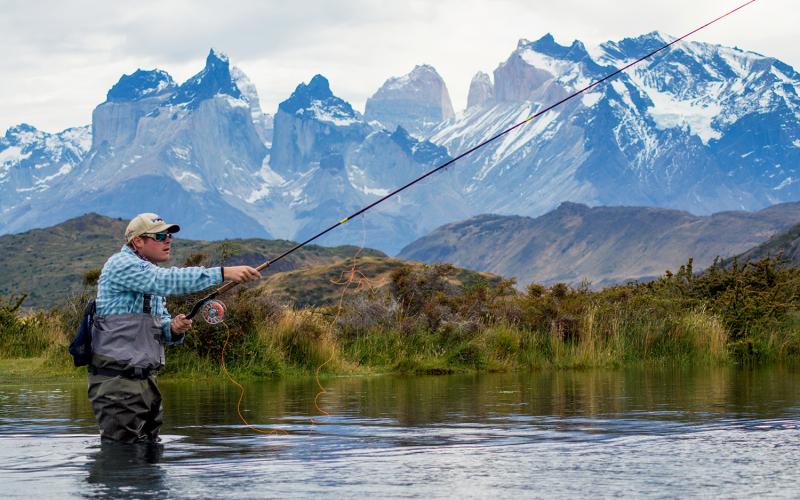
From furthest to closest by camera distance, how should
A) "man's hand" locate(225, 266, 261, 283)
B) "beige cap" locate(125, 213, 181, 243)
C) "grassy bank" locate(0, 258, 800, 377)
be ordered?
"grassy bank" locate(0, 258, 800, 377)
"beige cap" locate(125, 213, 181, 243)
"man's hand" locate(225, 266, 261, 283)

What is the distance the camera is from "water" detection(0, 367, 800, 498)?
798cm

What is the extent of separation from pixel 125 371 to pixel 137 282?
689 millimetres

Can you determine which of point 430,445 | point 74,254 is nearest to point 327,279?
point 74,254

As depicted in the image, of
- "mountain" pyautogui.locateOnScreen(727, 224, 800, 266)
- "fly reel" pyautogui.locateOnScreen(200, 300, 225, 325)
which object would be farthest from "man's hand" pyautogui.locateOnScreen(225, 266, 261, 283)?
"mountain" pyautogui.locateOnScreen(727, 224, 800, 266)

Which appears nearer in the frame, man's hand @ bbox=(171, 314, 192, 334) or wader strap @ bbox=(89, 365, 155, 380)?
wader strap @ bbox=(89, 365, 155, 380)

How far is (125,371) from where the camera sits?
9.62 meters

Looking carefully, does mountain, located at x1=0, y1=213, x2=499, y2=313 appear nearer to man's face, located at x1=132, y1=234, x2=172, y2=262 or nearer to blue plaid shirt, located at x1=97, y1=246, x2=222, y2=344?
man's face, located at x1=132, y1=234, x2=172, y2=262

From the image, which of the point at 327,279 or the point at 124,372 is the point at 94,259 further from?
the point at 124,372

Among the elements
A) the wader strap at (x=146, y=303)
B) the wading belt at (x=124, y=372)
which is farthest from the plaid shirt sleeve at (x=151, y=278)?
the wading belt at (x=124, y=372)

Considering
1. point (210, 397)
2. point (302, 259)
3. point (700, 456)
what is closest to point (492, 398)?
point (210, 397)

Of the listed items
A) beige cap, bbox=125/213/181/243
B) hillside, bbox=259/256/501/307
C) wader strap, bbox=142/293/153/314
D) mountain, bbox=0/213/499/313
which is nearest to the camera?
wader strap, bbox=142/293/153/314

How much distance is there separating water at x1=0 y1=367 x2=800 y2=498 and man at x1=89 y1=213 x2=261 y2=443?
30 centimetres

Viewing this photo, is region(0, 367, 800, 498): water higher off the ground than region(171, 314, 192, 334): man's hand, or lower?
lower

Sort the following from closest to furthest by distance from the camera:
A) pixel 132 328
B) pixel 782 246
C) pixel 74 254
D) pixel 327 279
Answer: pixel 132 328
pixel 327 279
pixel 74 254
pixel 782 246
